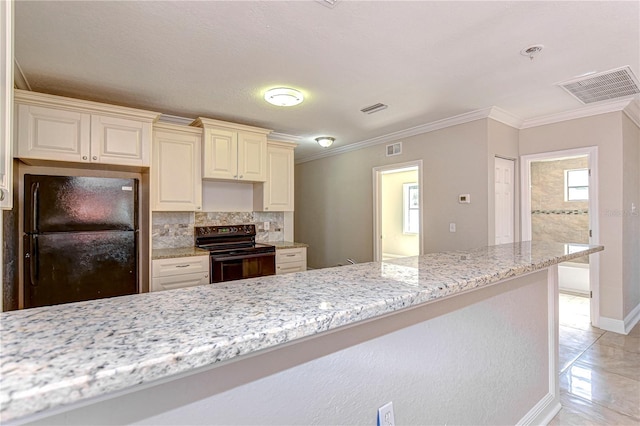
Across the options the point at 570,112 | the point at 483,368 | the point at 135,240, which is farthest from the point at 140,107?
the point at 570,112

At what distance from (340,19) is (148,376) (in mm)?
2035

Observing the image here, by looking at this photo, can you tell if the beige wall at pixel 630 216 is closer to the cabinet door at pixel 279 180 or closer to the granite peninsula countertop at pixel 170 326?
the granite peninsula countertop at pixel 170 326

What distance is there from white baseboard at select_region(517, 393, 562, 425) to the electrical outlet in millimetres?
1082

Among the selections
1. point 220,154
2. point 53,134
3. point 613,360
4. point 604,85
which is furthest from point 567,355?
point 53,134

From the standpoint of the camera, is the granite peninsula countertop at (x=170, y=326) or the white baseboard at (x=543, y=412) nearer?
the granite peninsula countertop at (x=170, y=326)

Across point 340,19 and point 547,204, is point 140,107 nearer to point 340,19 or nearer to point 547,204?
point 340,19

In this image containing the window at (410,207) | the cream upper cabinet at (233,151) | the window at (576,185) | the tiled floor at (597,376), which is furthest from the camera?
the window at (410,207)

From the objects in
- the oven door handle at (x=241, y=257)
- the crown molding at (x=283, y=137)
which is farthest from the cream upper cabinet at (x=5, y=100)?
the crown molding at (x=283, y=137)

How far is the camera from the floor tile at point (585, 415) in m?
1.93

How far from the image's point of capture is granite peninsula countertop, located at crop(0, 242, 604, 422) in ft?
1.47

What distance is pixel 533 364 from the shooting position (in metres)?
1.75

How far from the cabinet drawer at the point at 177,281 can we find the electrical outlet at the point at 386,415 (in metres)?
2.66

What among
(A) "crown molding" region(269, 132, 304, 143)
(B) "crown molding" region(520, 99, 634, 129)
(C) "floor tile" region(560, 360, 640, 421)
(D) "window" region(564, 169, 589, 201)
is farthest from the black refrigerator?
(D) "window" region(564, 169, 589, 201)

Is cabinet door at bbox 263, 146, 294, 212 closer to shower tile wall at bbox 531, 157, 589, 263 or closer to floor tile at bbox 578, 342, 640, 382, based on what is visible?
floor tile at bbox 578, 342, 640, 382
